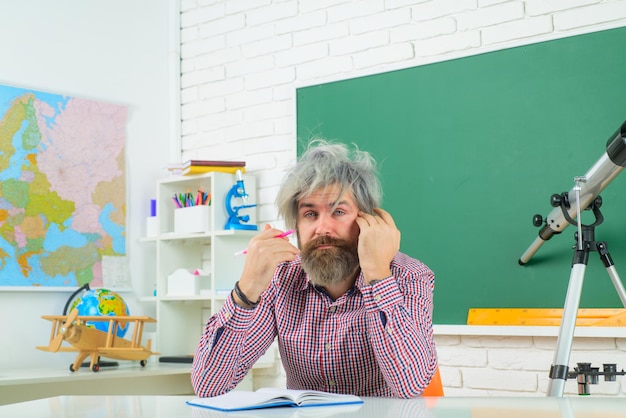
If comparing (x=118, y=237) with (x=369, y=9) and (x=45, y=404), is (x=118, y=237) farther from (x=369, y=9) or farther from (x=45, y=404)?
(x=45, y=404)

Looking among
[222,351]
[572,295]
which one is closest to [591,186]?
[572,295]

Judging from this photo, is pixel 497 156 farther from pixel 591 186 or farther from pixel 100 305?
pixel 100 305

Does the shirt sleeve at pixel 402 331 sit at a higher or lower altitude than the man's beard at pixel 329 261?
lower

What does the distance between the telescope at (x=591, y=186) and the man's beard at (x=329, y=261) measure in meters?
0.69

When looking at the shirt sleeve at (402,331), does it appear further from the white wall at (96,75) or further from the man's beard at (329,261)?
the white wall at (96,75)

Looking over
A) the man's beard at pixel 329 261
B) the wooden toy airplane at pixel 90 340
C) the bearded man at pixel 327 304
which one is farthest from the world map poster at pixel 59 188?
the man's beard at pixel 329 261

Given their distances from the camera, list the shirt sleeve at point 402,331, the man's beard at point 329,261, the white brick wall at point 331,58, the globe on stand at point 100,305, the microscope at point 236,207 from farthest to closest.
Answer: the microscope at point 236,207
the globe on stand at point 100,305
the white brick wall at point 331,58
the man's beard at point 329,261
the shirt sleeve at point 402,331

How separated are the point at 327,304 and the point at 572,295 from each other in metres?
0.72

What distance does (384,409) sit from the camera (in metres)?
1.35

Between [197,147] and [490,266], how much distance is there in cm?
168

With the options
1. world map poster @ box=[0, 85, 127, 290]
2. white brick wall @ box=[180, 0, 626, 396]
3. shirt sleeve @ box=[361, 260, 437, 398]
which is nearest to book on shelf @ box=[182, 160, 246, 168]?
white brick wall @ box=[180, 0, 626, 396]

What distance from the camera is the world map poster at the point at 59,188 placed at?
3344 millimetres

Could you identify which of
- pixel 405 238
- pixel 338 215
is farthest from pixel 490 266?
pixel 338 215

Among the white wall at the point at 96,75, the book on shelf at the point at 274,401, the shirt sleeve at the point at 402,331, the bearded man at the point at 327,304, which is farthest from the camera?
the white wall at the point at 96,75
